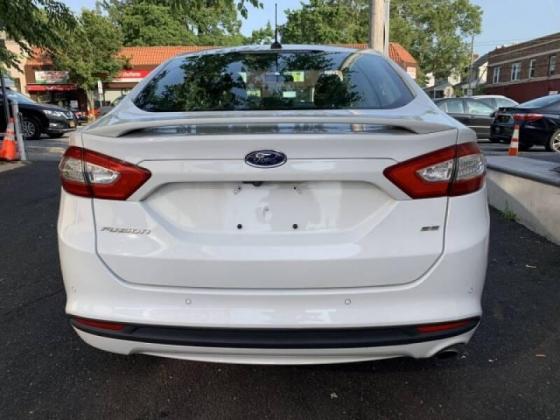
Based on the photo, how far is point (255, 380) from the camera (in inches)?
108

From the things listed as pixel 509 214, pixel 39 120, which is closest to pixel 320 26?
pixel 39 120

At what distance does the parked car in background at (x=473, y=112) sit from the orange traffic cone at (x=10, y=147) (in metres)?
10.9

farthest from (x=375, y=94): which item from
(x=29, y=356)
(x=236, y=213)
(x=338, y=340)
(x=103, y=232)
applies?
(x=29, y=356)

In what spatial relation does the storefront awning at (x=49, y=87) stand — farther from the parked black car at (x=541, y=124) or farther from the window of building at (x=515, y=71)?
the window of building at (x=515, y=71)

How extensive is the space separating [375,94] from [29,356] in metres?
2.32

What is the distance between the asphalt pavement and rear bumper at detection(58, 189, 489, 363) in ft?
1.47

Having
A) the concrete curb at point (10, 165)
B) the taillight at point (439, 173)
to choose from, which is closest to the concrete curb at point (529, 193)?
the taillight at point (439, 173)

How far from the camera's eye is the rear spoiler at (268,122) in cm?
212

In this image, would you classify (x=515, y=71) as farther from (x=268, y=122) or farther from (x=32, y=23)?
(x=268, y=122)

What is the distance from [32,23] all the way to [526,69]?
51813 mm

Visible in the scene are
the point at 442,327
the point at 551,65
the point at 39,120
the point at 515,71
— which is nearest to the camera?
the point at 442,327

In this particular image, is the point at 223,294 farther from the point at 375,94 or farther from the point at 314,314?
the point at 375,94

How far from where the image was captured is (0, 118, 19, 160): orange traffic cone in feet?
33.8

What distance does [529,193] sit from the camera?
17.8 ft
